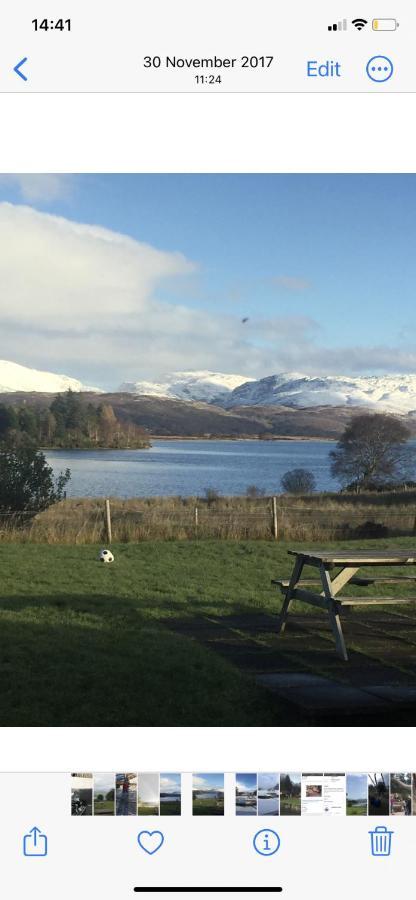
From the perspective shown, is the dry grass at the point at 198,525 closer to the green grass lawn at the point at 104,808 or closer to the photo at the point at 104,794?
the photo at the point at 104,794

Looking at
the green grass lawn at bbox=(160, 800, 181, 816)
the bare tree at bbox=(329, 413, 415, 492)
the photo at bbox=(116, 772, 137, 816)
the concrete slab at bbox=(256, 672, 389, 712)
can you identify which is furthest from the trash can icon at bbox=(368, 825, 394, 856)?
the bare tree at bbox=(329, 413, 415, 492)

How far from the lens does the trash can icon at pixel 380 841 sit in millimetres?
2738

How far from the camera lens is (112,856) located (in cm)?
270

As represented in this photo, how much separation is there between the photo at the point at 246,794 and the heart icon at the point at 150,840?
260mm

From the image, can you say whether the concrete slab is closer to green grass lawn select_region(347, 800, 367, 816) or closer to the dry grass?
green grass lawn select_region(347, 800, 367, 816)

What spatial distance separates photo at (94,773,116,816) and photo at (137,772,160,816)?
0.09m

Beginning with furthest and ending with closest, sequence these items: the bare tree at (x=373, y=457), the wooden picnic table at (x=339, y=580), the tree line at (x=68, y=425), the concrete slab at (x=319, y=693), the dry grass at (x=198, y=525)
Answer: the bare tree at (x=373, y=457) → the tree line at (x=68, y=425) → the dry grass at (x=198, y=525) → the wooden picnic table at (x=339, y=580) → the concrete slab at (x=319, y=693)

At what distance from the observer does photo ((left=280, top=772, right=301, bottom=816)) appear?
2.81 meters

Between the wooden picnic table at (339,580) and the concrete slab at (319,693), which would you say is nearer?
the concrete slab at (319,693)
